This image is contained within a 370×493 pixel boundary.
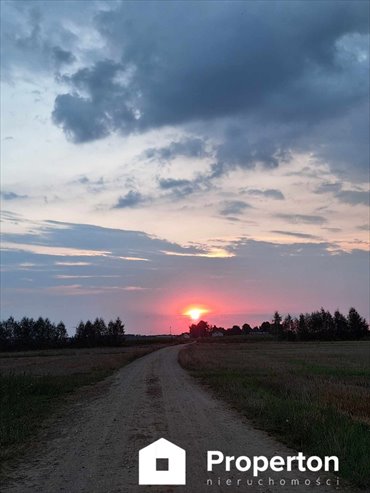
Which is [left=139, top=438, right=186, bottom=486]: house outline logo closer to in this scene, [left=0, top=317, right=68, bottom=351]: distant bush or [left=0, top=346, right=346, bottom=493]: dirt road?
[left=0, top=346, right=346, bottom=493]: dirt road

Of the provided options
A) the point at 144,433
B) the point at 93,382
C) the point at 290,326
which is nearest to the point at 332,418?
the point at 144,433

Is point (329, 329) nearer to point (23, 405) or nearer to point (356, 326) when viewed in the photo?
point (356, 326)

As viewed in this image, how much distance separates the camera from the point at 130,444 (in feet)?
33.2

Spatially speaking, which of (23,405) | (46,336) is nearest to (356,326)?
(46,336)

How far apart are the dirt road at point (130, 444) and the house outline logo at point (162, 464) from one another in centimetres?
14

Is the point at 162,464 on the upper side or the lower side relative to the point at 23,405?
upper

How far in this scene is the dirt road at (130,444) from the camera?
7.41m

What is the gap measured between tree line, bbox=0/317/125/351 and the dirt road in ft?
450

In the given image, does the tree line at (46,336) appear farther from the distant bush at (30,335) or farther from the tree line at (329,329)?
the tree line at (329,329)

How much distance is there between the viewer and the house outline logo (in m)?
7.66

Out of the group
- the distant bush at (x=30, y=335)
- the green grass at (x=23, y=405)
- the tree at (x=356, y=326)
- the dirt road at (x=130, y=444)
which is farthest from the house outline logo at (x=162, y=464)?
the tree at (x=356, y=326)

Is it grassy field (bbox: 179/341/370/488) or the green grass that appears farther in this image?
the green grass

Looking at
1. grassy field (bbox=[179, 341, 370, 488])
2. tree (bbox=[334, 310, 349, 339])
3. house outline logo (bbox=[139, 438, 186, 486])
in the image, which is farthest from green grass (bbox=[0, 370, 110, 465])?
tree (bbox=[334, 310, 349, 339])

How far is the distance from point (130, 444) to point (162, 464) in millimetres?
1833
